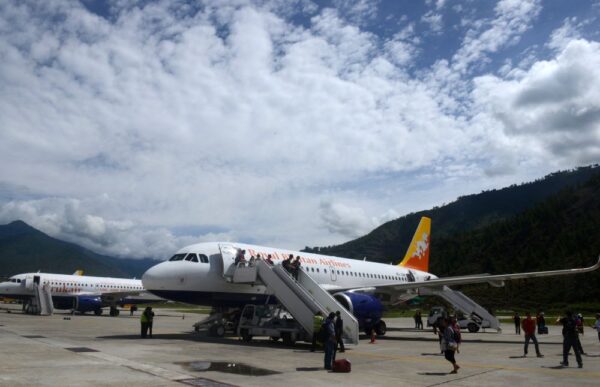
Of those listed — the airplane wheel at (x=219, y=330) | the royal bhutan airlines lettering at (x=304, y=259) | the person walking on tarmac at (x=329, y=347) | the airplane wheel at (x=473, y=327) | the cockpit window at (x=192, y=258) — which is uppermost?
the royal bhutan airlines lettering at (x=304, y=259)

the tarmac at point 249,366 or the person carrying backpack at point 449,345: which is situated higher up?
the person carrying backpack at point 449,345

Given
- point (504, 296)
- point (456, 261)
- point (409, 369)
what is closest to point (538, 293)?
point (504, 296)

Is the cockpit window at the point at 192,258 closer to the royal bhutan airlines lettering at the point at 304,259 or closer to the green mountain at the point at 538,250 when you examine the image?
the royal bhutan airlines lettering at the point at 304,259

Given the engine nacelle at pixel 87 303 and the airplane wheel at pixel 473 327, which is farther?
the engine nacelle at pixel 87 303

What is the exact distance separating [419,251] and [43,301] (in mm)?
32955

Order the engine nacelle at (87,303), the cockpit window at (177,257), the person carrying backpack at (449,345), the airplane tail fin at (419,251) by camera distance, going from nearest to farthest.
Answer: the person carrying backpack at (449,345), the cockpit window at (177,257), the airplane tail fin at (419,251), the engine nacelle at (87,303)

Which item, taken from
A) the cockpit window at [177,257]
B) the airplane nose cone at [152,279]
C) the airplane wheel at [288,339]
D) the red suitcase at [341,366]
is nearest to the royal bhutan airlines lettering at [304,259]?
the cockpit window at [177,257]

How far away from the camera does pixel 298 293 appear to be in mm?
19094

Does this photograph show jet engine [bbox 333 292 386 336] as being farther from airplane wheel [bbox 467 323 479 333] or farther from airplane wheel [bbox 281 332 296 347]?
airplane wheel [bbox 467 323 479 333]

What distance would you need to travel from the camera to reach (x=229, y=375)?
10.9m

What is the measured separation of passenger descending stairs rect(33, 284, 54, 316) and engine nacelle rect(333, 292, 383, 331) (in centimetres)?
3244

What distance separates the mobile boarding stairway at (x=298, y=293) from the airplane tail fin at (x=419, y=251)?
64.7 ft

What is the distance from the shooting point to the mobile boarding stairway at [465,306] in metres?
29.8

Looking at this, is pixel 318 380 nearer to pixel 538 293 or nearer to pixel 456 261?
pixel 538 293
